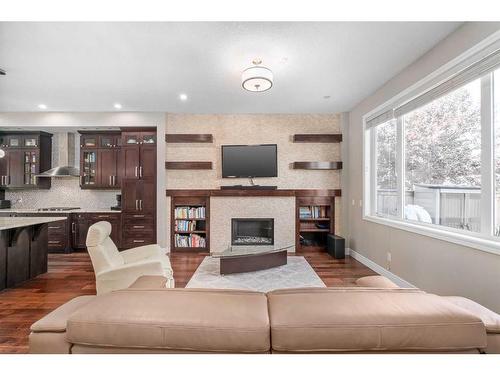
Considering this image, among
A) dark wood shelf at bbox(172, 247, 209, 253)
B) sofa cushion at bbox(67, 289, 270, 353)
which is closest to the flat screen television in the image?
dark wood shelf at bbox(172, 247, 209, 253)

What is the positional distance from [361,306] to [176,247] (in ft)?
15.4

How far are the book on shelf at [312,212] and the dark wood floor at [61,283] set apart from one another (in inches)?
28.2

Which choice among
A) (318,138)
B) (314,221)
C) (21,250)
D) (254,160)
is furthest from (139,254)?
(318,138)

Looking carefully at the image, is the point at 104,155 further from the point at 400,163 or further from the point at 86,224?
the point at 400,163

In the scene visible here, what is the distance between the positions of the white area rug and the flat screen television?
1861 millimetres

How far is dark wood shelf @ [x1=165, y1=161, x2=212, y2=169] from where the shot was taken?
516 centimetres

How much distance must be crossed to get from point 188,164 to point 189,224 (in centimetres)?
121

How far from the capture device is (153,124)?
5.13 m

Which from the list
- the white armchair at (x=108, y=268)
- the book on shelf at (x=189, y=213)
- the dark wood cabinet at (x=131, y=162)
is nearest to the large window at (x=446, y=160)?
the white armchair at (x=108, y=268)

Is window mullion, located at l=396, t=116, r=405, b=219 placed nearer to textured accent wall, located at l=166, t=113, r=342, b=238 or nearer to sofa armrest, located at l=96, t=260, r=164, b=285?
textured accent wall, located at l=166, t=113, r=342, b=238

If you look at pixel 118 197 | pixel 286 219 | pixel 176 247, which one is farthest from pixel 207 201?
pixel 118 197

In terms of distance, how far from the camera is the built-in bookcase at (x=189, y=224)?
203 inches

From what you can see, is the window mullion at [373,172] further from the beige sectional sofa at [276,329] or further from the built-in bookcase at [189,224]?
the beige sectional sofa at [276,329]

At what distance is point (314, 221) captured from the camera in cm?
542
